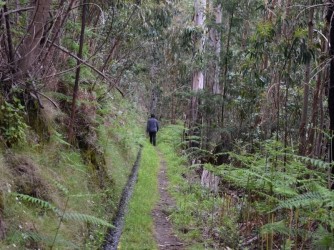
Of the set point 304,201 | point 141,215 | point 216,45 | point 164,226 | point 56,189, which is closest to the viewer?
point 304,201

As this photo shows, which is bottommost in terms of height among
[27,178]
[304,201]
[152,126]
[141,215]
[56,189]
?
[141,215]

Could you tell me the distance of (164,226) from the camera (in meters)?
7.90

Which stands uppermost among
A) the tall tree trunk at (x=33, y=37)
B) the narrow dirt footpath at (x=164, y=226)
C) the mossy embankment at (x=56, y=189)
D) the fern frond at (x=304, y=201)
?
the tall tree trunk at (x=33, y=37)

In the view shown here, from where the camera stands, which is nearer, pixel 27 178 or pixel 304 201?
pixel 304 201

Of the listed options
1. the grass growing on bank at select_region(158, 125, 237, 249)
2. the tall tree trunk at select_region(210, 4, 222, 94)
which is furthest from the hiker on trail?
the grass growing on bank at select_region(158, 125, 237, 249)

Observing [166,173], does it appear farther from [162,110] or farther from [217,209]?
[162,110]

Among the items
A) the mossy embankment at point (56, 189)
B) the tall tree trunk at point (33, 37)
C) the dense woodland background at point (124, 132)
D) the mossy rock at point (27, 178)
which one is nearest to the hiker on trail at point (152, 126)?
the dense woodland background at point (124, 132)

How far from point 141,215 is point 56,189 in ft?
7.74

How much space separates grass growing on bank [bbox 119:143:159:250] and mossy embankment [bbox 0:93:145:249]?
36 centimetres

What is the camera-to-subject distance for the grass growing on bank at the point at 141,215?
6.62 m

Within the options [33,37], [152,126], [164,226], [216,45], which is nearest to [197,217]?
[164,226]

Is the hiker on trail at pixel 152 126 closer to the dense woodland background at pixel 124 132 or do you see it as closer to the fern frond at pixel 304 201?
the dense woodland background at pixel 124 132

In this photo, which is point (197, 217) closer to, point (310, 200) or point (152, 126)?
point (310, 200)

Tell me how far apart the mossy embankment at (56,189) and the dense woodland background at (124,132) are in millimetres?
22
